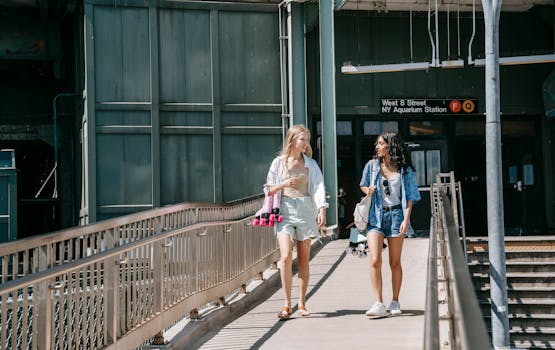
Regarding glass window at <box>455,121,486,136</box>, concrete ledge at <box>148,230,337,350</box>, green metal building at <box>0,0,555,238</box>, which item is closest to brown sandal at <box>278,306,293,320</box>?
concrete ledge at <box>148,230,337,350</box>

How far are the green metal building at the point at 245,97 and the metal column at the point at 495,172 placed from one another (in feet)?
21.0

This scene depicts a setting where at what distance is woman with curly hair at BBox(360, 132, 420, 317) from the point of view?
758 centimetres

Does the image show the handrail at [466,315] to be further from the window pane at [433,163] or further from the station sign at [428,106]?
the window pane at [433,163]

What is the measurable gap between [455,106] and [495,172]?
10.1 m

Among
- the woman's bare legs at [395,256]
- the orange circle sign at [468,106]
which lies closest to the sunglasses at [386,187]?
the woman's bare legs at [395,256]

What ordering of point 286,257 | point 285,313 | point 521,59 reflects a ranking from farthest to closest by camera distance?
point 521,59
point 285,313
point 286,257

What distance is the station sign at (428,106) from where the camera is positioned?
66.7ft

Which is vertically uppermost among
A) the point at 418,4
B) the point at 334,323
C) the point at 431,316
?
the point at 418,4

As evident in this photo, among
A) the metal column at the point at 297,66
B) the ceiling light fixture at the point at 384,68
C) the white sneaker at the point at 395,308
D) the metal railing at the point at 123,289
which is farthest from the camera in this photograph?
the ceiling light fixture at the point at 384,68

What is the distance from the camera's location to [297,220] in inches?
307

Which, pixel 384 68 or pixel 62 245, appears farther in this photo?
pixel 384 68

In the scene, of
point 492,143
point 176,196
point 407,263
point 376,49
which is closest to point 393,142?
point 492,143

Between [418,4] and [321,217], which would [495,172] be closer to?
[321,217]

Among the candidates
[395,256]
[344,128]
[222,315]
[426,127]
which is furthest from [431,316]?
[426,127]
